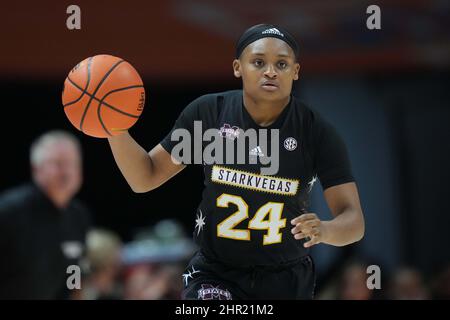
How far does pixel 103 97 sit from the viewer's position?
421cm

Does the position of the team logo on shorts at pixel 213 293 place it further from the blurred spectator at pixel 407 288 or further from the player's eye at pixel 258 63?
the blurred spectator at pixel 407 288

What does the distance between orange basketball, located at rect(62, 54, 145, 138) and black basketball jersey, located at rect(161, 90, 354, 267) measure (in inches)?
15.7

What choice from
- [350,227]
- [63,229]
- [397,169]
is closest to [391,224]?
[397,169]

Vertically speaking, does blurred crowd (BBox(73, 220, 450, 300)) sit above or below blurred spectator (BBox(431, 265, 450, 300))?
above

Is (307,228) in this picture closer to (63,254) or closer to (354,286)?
(63,254)

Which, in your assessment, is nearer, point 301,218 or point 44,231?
point 301,218

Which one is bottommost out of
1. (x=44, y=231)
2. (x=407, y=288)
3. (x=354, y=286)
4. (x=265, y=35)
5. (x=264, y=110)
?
(x=407, y=288)

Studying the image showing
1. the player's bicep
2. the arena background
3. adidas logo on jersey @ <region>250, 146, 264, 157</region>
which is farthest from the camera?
the arena background

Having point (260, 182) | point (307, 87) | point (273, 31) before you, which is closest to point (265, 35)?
point (273, 31)

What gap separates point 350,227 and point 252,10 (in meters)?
5.45

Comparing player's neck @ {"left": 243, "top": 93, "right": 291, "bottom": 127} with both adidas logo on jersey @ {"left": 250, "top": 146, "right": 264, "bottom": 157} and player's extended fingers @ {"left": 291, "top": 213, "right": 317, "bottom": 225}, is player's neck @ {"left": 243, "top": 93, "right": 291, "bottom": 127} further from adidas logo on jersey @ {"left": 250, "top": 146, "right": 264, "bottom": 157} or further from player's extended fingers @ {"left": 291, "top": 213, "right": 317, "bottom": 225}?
player's extended fingers @ {"left": 291, "top": 213, "right": 317, "bottom": 225}

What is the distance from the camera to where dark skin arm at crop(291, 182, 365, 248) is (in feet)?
13.2

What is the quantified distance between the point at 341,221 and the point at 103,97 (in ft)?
4.62

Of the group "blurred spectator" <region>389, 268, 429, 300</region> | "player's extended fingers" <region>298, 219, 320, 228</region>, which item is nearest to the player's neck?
"player's extended fingers" <region>298, 219, 320, 228</region>
